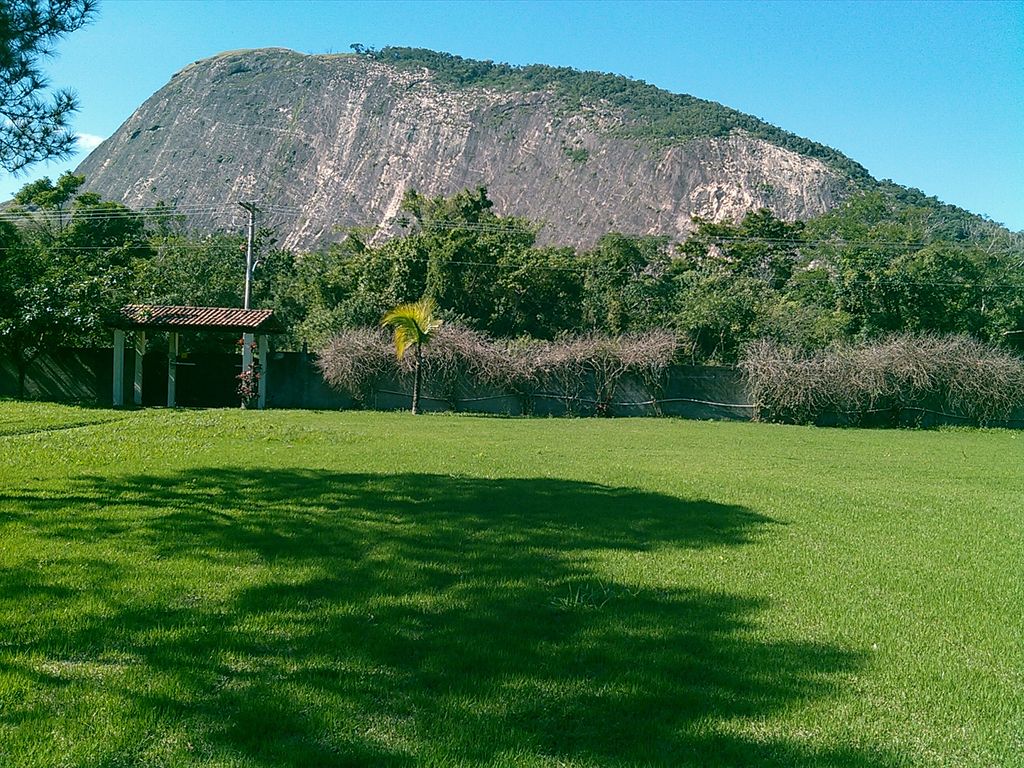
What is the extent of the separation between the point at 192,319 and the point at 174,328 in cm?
58

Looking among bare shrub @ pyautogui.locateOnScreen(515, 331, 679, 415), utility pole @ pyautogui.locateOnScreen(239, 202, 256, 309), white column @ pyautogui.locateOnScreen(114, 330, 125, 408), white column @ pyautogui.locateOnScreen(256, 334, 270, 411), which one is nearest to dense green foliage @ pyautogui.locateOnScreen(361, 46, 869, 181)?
bare shrub @ pyautogui.locateOnScreen(515, 331, 679, 415)

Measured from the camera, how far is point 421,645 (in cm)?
429

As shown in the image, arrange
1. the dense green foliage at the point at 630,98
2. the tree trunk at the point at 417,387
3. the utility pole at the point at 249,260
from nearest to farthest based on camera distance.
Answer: the tree trunk at the point at 417,387 → the utility pole at the point at 249,260 → the dense green foliage at the point at 630,98

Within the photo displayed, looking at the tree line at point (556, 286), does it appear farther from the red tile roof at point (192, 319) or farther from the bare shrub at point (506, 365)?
the bare shrub at point (506, 365)

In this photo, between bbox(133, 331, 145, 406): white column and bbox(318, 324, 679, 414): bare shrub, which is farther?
bbox(318, 324, 679, 414): bare shrub

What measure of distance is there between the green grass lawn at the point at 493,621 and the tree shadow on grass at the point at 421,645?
0.02 metres

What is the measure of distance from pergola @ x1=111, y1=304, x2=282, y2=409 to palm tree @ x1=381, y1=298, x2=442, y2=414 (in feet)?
11.0

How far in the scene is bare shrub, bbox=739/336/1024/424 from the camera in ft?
83.6

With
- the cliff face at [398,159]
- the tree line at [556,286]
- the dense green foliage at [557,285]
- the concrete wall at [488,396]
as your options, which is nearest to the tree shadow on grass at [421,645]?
the concrete wall at [488,396]

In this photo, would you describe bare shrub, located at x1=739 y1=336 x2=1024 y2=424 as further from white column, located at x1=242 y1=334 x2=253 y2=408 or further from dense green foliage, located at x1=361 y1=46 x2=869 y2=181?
dense green foliage, located at x1=361 y1=46 x2=869 y2=181

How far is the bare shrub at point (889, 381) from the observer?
25484 mm

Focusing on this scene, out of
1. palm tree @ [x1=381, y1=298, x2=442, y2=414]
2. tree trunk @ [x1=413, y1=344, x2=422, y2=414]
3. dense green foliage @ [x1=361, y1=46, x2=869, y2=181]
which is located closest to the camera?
palm tree @ [x1=381, y1=298, x2=442, y2=414]

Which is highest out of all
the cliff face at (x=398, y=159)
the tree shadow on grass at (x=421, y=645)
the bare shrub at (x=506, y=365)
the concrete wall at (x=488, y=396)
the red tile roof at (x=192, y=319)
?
the cliff face at (x=398, y=159)

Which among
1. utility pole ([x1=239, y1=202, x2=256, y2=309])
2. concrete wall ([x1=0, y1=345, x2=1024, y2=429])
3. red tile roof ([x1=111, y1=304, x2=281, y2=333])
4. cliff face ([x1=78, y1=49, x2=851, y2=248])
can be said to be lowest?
concrete wall ([x1=0, y1=345, x2=1024, y2=429])
